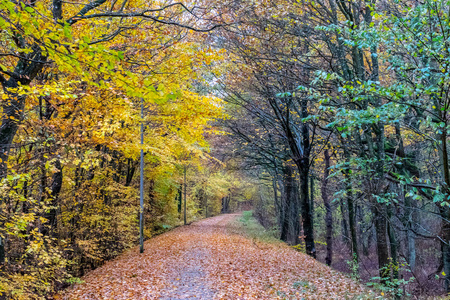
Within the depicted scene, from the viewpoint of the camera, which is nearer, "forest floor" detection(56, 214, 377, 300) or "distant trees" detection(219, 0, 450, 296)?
"distant trees" detection(219, 0, 450, 296)

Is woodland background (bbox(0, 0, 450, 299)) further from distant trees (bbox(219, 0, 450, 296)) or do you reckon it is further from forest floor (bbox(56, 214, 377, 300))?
forest floor (bbox(56, 214, 377, 300))

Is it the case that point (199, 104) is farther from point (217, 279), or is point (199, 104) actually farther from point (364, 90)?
point (364, 90)

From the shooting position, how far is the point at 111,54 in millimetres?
2963

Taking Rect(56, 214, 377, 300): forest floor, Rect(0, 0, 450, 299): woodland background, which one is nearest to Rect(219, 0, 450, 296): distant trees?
Rect(0, 0, 450, 299): woodland background

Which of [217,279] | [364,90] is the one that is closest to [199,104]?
[217,279]

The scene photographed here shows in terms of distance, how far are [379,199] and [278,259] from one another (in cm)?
638

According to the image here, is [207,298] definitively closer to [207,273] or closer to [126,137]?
[207,273]

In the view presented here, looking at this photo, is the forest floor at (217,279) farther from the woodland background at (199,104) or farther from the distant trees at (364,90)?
the distant trees at (364,90)

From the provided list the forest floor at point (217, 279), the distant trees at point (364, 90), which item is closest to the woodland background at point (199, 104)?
the distant trees at point (364, 90)

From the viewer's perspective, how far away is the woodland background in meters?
4.24

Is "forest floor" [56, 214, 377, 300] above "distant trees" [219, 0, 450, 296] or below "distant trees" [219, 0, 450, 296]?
below

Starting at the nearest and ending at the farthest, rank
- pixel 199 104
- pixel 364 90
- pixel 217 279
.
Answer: pixel 364 90, pixel 217 279, pixel 199 104

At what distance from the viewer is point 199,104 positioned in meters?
9.60

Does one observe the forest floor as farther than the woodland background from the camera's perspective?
Yes
